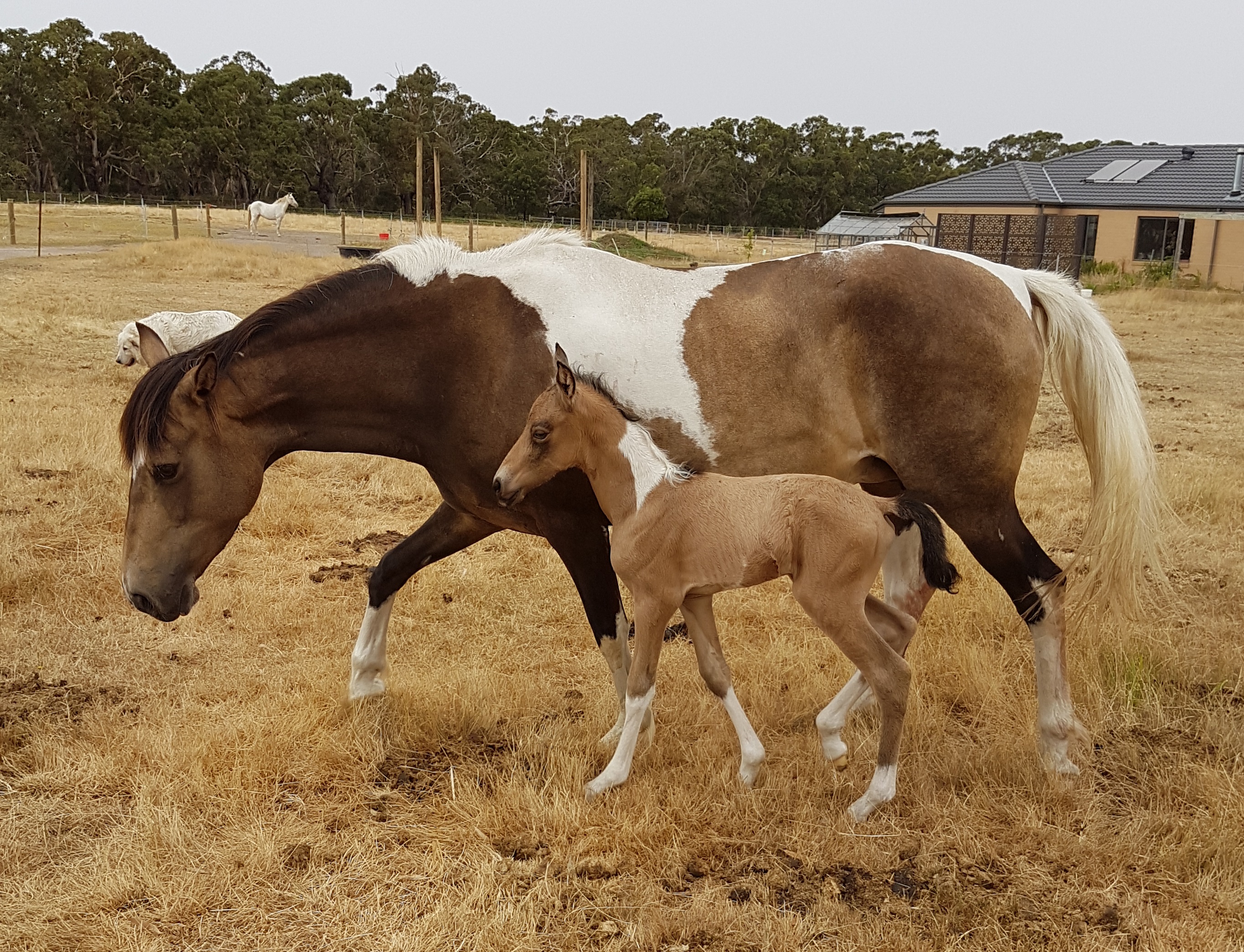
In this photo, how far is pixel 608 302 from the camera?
12.1ft

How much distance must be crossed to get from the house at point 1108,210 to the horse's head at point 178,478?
94.5 feet

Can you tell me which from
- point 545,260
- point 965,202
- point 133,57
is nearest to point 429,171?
point 133,57

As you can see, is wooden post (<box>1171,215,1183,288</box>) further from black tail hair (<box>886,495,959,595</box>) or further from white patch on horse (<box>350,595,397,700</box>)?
white patch on horse (<box>350,595,397,700</box>)

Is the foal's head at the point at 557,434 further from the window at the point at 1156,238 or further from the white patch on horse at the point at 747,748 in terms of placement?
the window at the point at 1156,238

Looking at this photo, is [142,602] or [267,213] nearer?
[142,602]

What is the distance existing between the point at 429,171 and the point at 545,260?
63418mm

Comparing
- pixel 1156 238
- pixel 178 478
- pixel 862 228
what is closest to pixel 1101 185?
pixel 1156 238

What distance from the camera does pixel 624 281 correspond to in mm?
3777

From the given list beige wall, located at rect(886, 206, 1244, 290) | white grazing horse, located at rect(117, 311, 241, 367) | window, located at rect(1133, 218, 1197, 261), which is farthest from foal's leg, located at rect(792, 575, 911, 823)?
window, located at rect(1133, 218, 1197, 261)

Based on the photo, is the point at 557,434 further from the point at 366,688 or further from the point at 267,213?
the point at 267,213

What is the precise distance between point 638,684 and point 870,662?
80 centimetres

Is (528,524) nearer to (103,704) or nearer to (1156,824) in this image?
(103,704)

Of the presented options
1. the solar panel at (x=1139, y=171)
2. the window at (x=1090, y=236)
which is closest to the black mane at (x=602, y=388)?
the window at (x=1090, y=236)

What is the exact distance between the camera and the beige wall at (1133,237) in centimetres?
2722
